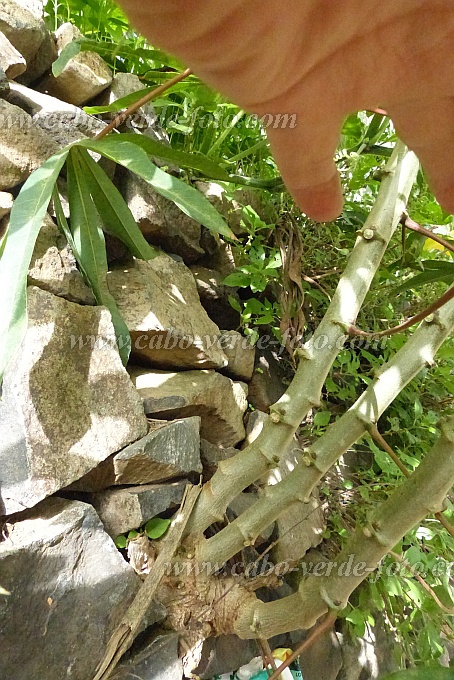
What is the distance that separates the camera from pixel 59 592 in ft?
2.55

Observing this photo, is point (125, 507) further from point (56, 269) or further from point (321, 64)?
point (321, 64)

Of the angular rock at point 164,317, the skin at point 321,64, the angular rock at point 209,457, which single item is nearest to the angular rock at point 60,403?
the angular rock at point 164,317

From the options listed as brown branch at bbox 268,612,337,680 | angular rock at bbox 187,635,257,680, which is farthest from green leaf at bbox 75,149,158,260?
angular rock at bbox 187,635,257,680

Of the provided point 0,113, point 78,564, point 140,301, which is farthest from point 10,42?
point 78,564

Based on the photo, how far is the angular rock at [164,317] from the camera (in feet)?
3.51

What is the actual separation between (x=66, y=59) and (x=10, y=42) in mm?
309

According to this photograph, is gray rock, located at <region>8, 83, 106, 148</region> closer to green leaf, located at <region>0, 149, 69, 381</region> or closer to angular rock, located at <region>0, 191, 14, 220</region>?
angular rock, located at <region>0, 191, 14, 220</region>

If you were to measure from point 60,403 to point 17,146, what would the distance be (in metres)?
0.54

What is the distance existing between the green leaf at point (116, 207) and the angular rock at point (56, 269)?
114 mm

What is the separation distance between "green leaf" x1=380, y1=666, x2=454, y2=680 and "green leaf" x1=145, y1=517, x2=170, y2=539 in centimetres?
65

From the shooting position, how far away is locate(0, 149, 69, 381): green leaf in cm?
66

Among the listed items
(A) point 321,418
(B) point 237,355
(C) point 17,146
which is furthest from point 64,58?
(A) point 321,418

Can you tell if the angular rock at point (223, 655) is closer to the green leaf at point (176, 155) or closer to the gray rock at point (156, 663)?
the gray rock at point (156, 663)

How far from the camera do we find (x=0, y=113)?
0.97m
